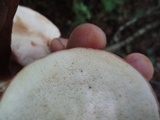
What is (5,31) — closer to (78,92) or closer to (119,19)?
(78,92)

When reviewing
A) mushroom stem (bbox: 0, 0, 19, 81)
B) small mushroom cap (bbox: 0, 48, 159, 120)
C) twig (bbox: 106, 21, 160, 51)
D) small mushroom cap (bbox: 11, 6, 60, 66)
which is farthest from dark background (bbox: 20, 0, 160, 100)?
small mushroom cap (bbox: 0, 48, 159, 120)

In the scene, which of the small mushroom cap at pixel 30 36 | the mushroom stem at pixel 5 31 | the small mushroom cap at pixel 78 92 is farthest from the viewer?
the small mushroom cap at pixel 30 36

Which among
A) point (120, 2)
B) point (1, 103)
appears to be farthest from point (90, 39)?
point (120, 2)

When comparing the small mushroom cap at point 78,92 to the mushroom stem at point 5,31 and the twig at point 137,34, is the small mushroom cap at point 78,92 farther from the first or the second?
the twig at point 137,34

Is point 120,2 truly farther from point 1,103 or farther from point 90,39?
point 1,103

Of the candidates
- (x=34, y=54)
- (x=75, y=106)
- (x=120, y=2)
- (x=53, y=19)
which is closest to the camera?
(x=75, y=106)

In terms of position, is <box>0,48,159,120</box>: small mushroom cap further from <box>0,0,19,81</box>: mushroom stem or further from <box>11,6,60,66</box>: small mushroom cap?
<box>11,6,60,66</box>: small mushroom cap

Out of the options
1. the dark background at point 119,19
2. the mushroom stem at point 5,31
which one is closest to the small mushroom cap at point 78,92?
the mushroom stem at point 5,31
